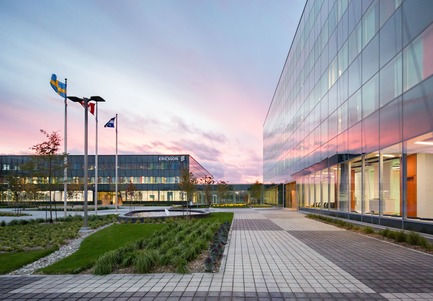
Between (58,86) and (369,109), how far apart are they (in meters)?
24.5

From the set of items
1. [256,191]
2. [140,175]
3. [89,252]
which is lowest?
[256,191]

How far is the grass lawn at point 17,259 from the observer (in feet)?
32.6

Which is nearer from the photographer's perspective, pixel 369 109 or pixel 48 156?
pixel 369 109

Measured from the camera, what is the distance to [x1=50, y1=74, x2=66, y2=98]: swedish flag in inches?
1103

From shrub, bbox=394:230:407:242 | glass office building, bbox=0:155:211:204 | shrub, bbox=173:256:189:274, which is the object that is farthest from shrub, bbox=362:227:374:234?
glass office building, bbox=0:155:211:204

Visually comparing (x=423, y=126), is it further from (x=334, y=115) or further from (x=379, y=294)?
(x=334, y=115)

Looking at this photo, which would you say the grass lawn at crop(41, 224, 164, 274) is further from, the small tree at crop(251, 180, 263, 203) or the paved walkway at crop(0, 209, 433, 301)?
the small tree at crop(251, 180, 263, 203)

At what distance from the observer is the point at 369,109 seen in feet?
60.4

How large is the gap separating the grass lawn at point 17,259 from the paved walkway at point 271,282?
1727mm

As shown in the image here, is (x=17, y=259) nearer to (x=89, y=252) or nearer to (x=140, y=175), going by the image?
(x=89, y=252)

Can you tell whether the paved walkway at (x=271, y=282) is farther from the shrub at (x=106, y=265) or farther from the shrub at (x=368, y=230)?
the shrub at (x=368, y=230)

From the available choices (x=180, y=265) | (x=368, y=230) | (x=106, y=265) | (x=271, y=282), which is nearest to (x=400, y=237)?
(x=368, y=230)

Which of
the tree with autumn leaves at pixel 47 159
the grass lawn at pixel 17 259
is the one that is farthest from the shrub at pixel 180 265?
the tree with autumn leaves at pixel 47 159

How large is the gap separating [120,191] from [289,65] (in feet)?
158
